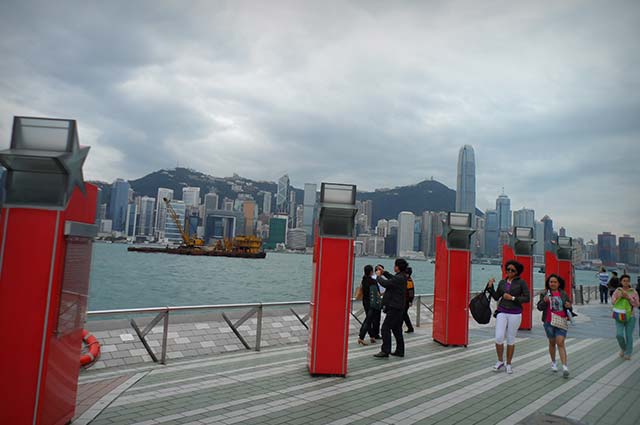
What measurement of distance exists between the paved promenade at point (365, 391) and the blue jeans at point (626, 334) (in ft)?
0.83

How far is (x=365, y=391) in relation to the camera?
6.13 meters

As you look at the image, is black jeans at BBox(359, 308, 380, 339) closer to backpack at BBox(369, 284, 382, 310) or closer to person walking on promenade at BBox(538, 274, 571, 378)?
backpack at BBox(369, 284, 382, 310)

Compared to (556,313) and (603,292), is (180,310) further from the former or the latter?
(603,292)

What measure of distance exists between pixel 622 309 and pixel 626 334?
1.90 ft

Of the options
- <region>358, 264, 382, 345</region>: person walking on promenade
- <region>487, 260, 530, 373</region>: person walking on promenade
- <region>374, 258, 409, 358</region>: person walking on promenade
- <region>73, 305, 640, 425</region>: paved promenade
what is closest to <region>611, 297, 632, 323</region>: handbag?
<region>73, 305, 640, 425</region>: paved promenade

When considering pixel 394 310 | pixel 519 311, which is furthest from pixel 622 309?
pixel 394 310

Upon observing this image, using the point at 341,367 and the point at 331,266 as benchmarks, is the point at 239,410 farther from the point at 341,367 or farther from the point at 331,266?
the point at 331,266

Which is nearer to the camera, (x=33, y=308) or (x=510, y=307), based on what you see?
(x=33, y=308)

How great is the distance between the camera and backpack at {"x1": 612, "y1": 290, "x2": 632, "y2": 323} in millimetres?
8586

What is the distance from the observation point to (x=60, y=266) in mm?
4098

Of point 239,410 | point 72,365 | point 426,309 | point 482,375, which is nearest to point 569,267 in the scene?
point 426,309

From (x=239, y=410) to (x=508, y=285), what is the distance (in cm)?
471

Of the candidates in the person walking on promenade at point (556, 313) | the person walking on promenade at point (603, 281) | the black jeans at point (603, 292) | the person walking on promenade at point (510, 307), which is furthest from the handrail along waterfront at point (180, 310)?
the black jeans at point (603, 292)

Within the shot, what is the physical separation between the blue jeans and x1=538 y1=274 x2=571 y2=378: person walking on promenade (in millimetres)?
2188
